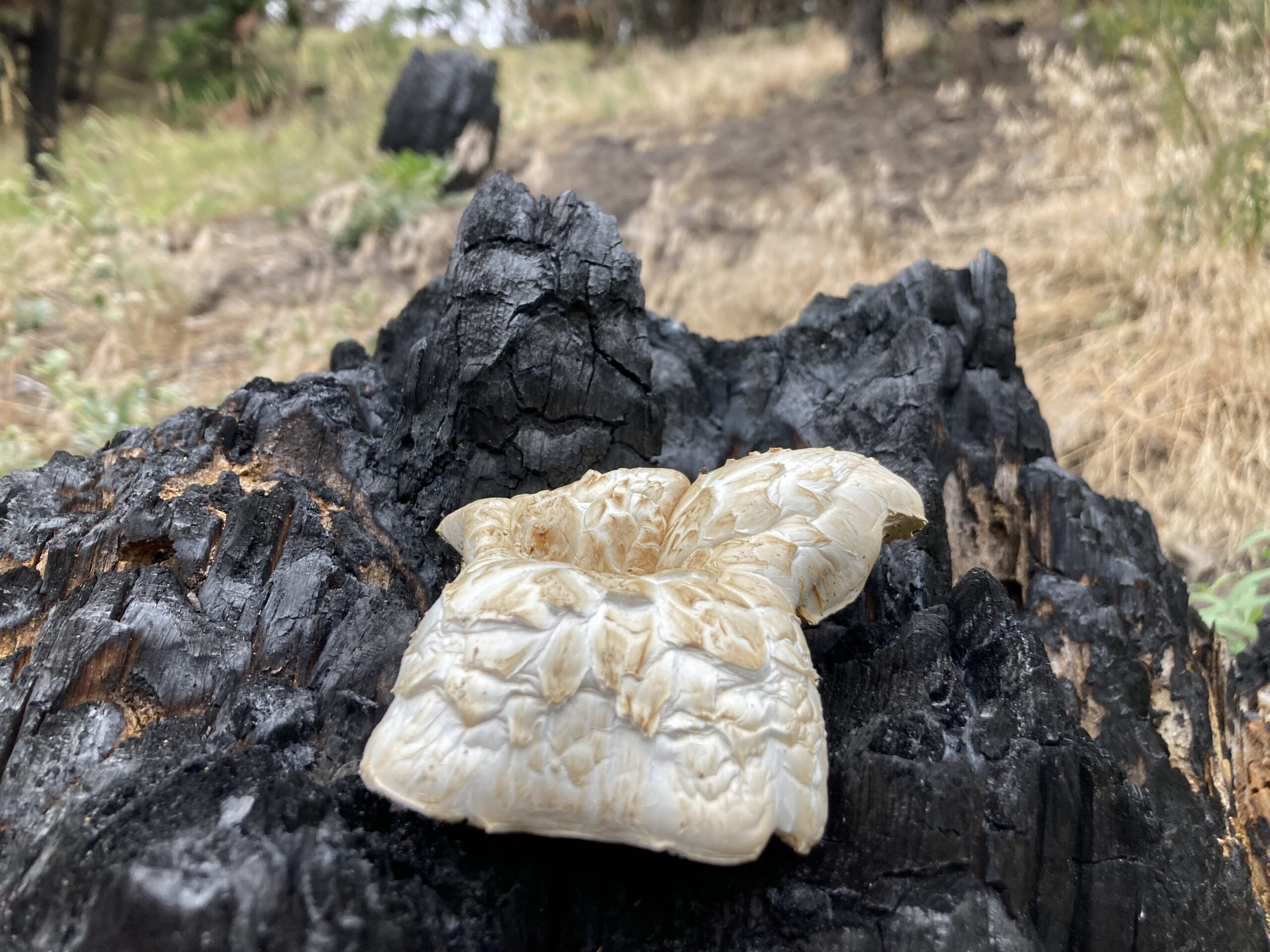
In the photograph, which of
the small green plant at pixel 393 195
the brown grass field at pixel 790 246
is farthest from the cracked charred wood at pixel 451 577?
the small green plant at pixel 393 195

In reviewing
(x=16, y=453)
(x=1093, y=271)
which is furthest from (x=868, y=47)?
(x=16, y=453)

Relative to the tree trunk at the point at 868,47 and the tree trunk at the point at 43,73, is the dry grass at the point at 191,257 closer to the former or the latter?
the tree trunk at the point at 43,73

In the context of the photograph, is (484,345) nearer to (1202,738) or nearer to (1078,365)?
(1202,738)

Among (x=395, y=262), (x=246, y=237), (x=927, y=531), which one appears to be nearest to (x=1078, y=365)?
(x=927, y=531)

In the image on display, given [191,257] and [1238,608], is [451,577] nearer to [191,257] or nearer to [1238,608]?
[1238,608]

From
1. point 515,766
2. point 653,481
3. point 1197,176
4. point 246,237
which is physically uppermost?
point 1197,176

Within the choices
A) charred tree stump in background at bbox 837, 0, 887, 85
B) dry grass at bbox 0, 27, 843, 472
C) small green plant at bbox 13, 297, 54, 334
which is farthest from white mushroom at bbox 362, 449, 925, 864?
charred tree stump in background at bbox 837, 0, 887, 85
